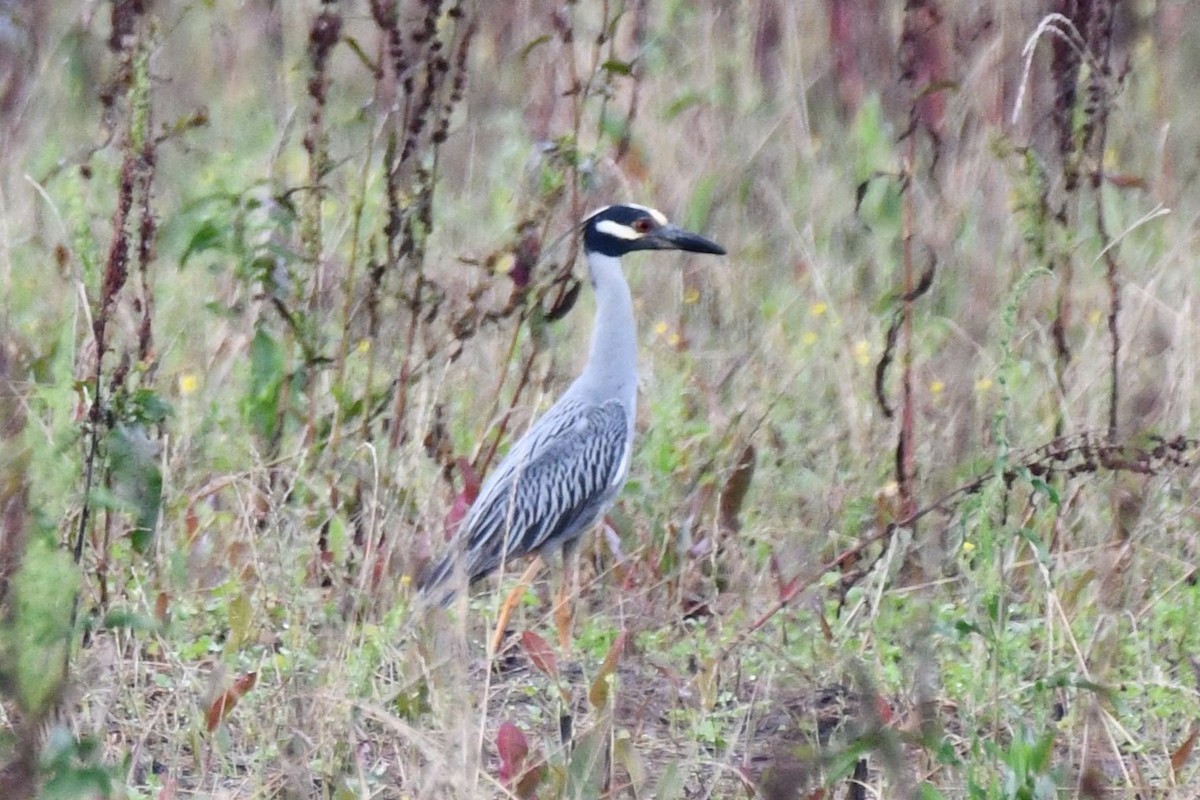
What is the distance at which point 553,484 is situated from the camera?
489cm

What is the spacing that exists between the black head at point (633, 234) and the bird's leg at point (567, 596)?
93 centimetres

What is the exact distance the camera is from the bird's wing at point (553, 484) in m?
4.68

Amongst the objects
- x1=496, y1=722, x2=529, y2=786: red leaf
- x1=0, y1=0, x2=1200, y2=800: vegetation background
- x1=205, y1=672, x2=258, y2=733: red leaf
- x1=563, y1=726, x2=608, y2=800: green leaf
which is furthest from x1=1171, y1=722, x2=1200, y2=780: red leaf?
x1=205, y1=672, x2=258, y2=733: red leaf

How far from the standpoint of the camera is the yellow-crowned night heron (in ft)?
15.4

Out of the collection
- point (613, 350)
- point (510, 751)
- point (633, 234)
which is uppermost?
point (633, 234)

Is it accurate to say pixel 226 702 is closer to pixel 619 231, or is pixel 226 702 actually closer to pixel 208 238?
pixel 208 238

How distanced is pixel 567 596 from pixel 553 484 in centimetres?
60

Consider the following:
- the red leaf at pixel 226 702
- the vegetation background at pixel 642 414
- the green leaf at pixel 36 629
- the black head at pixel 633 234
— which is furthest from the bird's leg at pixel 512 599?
the green leaf at pixel 36 629

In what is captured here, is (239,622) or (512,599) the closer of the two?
(239,622)

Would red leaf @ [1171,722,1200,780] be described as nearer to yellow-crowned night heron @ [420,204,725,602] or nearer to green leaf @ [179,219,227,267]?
yellow-crowned night heron @ [420,204,725,602]

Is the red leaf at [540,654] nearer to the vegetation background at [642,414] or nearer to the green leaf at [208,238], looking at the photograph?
the vegetation background at [642,414]

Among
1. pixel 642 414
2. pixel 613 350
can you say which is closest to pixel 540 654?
pixel 613 350

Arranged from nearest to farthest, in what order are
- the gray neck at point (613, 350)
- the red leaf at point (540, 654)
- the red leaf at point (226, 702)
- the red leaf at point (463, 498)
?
the red leaf at point (226, 702) < the red leaf at point (540, 654) < the red leaf at point (463, 498) < the gray neck at point (613, 350)

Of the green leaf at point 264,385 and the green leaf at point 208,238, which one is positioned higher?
the green leaf at point 208,238
